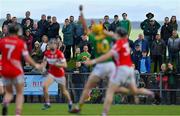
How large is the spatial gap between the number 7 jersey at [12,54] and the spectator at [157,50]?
12589mm

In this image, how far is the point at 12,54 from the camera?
16859 millimetres

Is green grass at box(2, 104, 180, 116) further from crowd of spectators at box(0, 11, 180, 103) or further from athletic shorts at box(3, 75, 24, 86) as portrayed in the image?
athletic shorts at box(3, 75, 24, 86)

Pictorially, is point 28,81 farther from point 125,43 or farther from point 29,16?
point 125,43

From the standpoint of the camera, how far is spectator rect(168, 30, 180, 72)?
28.5 m

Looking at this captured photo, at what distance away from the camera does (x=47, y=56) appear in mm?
21719

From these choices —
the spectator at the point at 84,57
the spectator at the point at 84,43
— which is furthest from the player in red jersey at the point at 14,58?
the spectator at the point at 84,43

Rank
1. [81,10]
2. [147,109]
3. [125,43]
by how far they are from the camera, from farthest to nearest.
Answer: [147,109] < [81,10] < [125,43]

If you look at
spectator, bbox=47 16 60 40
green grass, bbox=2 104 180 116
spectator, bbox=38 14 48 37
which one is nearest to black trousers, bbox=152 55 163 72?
green grass, bbox=2 104 180 116

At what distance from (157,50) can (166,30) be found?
1.38 m

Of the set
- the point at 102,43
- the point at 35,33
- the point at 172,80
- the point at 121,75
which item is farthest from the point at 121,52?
the point at 35,33

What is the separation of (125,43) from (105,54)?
0.68 metres

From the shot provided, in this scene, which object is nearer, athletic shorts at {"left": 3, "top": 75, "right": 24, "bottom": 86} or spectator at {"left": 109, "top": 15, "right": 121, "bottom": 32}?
athletic shorts at {"left": 3, "top": 75, "right": 24, "bottom": 86}

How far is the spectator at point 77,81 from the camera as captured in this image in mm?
27594

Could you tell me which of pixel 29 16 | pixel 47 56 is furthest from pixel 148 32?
pixel 47 56
